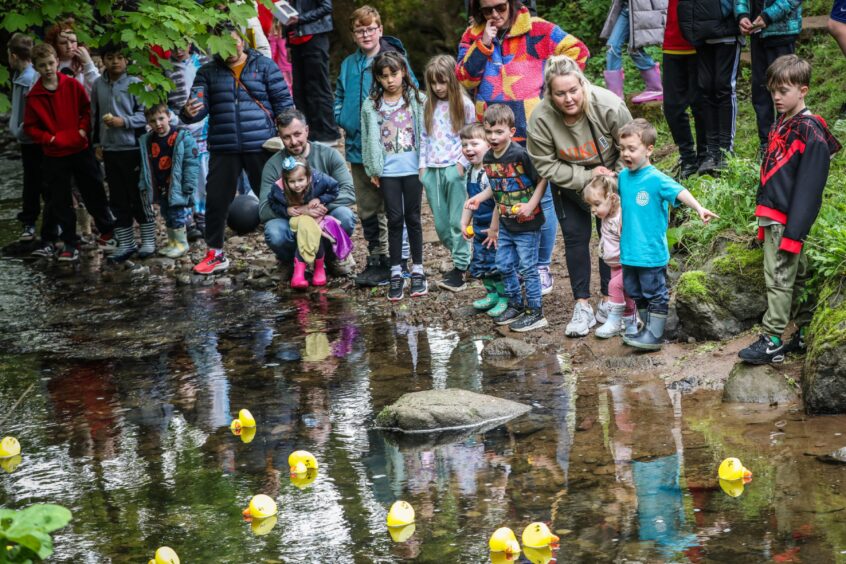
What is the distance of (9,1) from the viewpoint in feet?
27.8

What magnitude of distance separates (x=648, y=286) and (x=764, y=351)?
97 centimetres

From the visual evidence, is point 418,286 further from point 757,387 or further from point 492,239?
point 757,387

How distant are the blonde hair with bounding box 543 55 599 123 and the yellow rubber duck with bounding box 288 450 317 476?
3048mm

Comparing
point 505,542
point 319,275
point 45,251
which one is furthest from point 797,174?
point 45,251

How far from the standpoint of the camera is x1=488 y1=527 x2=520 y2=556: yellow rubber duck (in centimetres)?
441

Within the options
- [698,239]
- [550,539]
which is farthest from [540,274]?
[550,539]

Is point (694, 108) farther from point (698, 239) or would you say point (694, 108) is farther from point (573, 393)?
point (573, 393)

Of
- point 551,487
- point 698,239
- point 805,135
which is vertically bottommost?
point 551,487

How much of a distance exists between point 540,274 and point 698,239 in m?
1.30

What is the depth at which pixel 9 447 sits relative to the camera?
609 cm

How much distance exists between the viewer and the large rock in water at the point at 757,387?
19.8 ft

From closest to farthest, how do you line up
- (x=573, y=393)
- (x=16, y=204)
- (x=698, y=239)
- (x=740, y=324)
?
(x=573, y=393), (x=740, y=324), (x=698, y=239), (x=16, y=204)

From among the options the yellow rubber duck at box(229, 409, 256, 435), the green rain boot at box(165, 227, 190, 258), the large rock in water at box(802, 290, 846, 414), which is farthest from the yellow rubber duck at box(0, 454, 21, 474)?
the green rain boot at box(165, 227, 190, 258)

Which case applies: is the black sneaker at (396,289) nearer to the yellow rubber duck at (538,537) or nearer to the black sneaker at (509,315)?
the black sneaker at (509,315)
